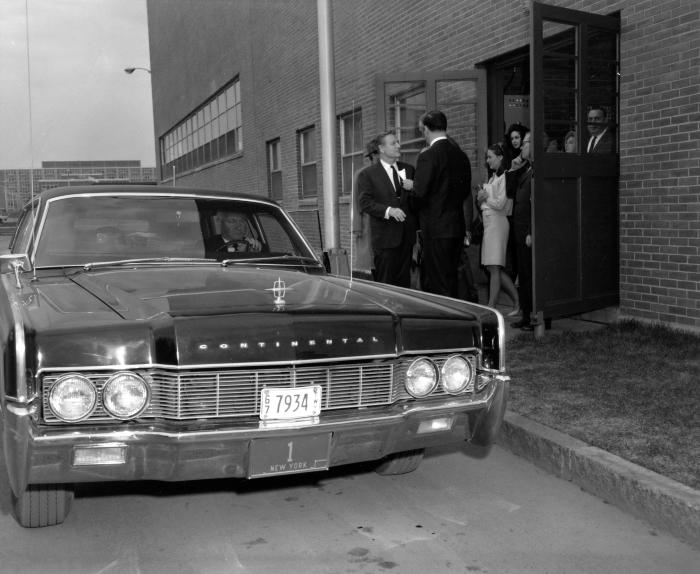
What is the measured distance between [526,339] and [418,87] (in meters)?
4.16

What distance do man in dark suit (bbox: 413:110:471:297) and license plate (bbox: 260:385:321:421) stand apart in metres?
4.32

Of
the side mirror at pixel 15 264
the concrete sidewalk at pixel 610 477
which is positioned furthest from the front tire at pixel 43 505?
the concrete sidewalk at pixel 610 477

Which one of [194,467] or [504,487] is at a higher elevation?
[194,467]

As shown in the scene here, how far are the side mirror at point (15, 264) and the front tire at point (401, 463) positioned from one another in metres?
1.96

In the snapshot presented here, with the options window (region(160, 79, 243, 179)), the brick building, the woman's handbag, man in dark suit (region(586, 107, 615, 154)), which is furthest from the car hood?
window (region(160, 79, 243, 179))

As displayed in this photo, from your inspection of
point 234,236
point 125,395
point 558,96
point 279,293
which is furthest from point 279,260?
point 558,96

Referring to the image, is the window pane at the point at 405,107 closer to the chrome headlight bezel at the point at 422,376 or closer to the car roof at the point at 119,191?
the car roof at the point at 119,191

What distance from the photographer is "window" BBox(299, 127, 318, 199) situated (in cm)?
1636

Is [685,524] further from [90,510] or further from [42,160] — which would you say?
[42,160]

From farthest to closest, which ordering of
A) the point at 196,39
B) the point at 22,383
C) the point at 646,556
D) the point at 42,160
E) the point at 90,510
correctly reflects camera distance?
the point at 196,39
the point at 42,160
the point at 90,510
the point at 646,556
the point at 22,383

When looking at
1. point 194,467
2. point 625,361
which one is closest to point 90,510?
point 194,467

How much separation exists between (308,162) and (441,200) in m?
9.62

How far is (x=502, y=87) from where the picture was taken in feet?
32.9

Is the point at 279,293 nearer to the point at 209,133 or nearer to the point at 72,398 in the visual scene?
the point at 72,398
